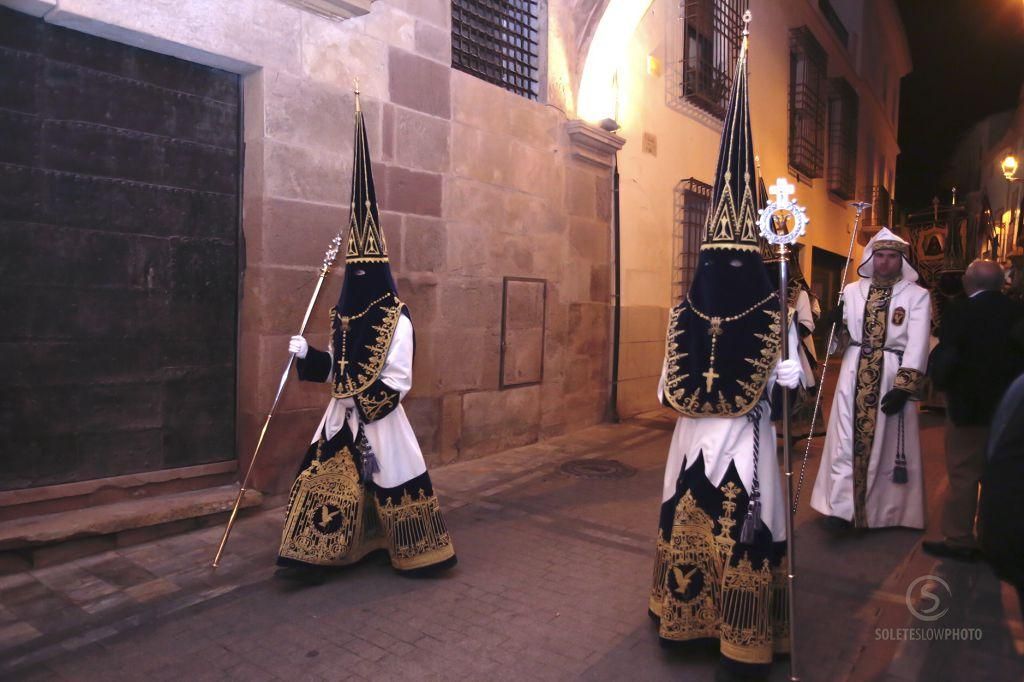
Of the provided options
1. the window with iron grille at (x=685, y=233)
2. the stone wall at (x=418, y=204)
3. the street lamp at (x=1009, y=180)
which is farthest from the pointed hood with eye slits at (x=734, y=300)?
the street lamp at (x=1009, y=180)

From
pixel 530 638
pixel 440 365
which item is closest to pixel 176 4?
pixel 440 365

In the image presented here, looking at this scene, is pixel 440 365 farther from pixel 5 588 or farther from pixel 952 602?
pixel 952 602

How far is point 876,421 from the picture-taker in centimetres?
516

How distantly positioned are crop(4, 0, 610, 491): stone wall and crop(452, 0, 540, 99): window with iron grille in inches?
12.8

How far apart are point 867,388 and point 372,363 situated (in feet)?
11.7

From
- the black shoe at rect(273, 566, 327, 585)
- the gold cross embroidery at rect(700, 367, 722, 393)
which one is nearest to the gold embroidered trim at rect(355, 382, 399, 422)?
the black shoe at rect(273, 566, 327, 585)

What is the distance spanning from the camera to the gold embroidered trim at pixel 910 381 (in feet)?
15.8

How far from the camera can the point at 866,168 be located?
22328 millimetres

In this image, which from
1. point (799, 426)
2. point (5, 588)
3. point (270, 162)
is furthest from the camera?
point (799, 426)

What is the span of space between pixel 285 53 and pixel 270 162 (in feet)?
2.82

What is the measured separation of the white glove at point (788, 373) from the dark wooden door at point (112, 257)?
4.14 meters

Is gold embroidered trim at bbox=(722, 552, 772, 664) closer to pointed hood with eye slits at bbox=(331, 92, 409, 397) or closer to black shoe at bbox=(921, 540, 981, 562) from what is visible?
pointed hood with eye slits at bbox=(331, 92, 409, 397)

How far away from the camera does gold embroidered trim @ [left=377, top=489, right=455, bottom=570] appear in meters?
4.14

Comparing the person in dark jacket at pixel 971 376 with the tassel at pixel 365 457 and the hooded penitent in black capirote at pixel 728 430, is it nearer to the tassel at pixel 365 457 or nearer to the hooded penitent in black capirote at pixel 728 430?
the hooded penitent in black capirote at pixel 728 430
